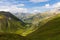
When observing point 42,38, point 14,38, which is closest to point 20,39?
point 14,38

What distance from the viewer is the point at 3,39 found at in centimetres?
16500

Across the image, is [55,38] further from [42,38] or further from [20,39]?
[20,39]

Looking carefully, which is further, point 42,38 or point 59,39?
point 42,38

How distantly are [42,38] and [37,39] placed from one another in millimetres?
5564

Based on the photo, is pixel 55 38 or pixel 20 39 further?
pixel 20 39

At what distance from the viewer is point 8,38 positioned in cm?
17362

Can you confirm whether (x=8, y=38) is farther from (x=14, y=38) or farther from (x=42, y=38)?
(x=42, y=38)

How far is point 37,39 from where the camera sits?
550 feet

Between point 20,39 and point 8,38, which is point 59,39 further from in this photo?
point 8,38

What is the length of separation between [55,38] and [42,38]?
1845cm

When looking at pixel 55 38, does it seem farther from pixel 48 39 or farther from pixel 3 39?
pixel 3 39

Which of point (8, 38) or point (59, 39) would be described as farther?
point (8, 38)

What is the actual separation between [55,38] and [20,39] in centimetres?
3628

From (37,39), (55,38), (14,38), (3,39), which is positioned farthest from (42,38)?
(3,39)
